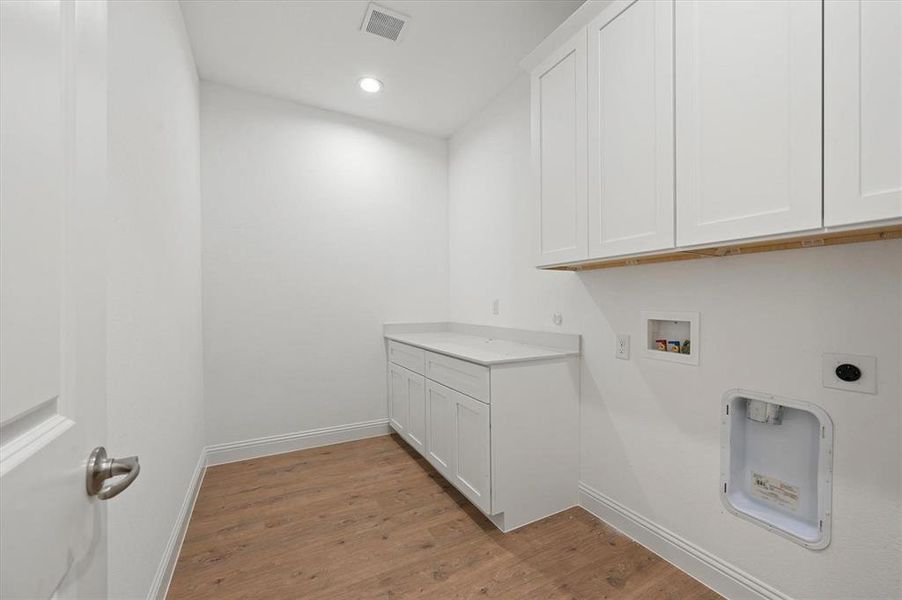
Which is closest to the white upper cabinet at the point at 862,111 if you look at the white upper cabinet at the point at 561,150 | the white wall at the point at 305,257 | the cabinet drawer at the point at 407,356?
the white upper cabinet at the point at 561,150

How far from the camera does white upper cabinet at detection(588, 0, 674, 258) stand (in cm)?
141

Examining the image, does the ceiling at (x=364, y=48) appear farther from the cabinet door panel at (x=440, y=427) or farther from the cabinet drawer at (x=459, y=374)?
the cabinet door panel at (x=440, y=427)

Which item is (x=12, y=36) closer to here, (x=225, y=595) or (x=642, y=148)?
(x=642, y=148)

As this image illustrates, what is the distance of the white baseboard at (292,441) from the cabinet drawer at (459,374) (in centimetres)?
105

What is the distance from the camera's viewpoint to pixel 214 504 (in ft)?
7.22

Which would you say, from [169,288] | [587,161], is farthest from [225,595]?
[587,161]

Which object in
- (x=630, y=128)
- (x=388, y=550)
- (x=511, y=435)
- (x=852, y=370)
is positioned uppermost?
(x=630, y=128)

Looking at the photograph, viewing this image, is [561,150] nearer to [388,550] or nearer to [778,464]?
[778,464]

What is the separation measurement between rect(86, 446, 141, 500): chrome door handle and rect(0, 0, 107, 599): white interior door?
17mm

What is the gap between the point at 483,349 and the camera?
7.93ft

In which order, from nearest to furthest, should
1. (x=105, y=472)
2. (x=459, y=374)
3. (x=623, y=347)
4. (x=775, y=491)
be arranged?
1. (x=105, y=472)
2. (x=775, y=491)
3. (x=623, y=347)
4. (x=459, y=374)

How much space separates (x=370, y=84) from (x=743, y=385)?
9.46 ft

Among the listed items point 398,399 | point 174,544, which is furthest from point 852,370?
point 174,544

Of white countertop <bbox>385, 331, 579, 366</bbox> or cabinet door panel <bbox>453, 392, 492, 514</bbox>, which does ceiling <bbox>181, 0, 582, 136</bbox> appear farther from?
cabinet door panel <bbox>453, 392, 492, 514</bbox>
